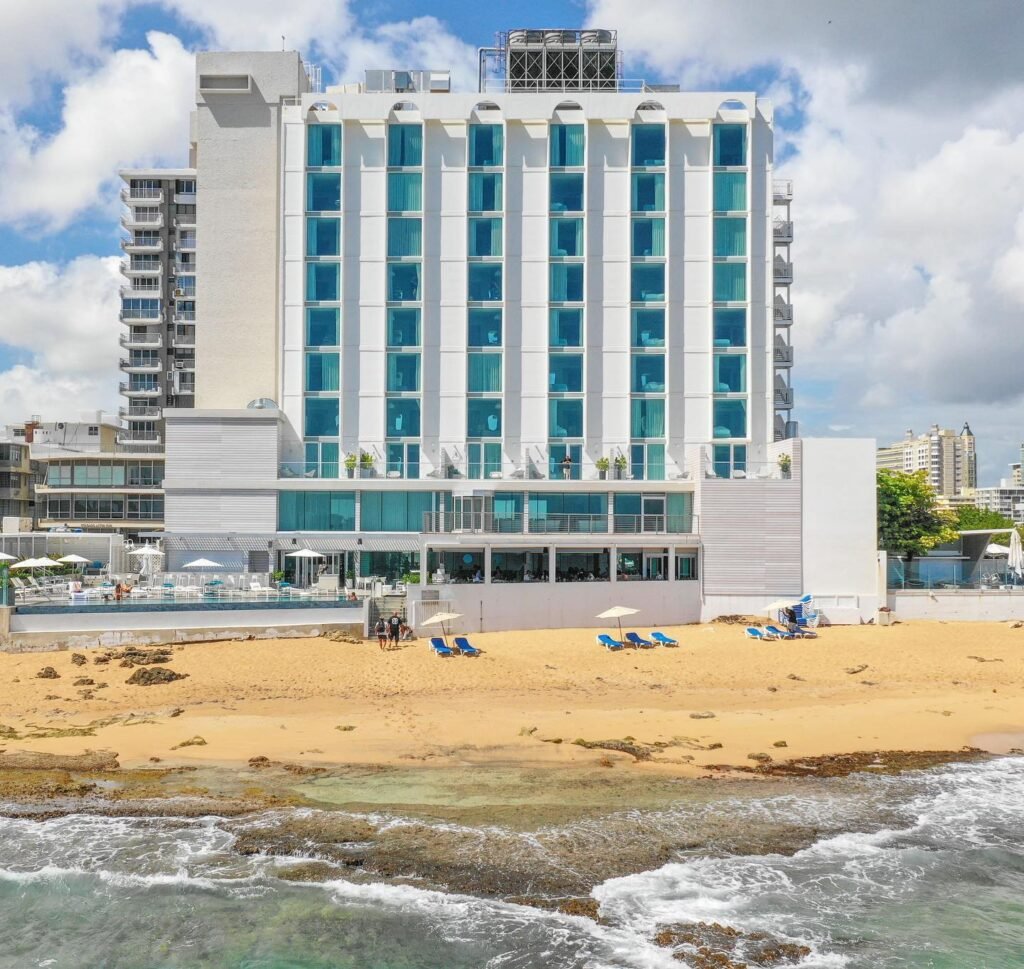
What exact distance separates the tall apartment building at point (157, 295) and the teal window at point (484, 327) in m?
37.9

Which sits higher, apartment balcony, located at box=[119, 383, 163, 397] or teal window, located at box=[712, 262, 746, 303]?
teal window, located at box=[712, 262, 746, 303]

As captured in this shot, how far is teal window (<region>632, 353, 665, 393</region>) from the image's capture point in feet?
170

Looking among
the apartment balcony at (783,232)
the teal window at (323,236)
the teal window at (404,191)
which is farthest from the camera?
the apartment balcony at (783,232)

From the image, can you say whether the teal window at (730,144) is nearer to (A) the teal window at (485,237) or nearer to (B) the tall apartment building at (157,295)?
(A) the teal window at (485,237)

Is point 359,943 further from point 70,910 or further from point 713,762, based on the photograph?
point 713,762

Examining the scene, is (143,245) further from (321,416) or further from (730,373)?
(730,373)

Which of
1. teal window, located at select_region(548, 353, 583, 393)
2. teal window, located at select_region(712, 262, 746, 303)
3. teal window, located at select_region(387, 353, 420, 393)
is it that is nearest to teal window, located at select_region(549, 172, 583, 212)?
teal window, located at select_region(548, 353, 583, 393)

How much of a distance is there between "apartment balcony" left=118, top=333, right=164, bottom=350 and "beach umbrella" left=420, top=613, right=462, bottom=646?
53263mm

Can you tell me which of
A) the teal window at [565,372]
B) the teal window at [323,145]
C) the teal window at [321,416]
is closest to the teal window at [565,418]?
the teal window at [565,372]

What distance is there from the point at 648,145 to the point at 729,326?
11460 millimetres

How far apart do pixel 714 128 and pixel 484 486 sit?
24509mm

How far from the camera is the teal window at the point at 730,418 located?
5156cm

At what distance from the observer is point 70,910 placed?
1588 cm

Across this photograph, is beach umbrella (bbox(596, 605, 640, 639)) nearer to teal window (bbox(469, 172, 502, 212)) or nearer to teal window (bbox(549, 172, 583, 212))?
teal window (bbox(549, 172, 583, 212))
